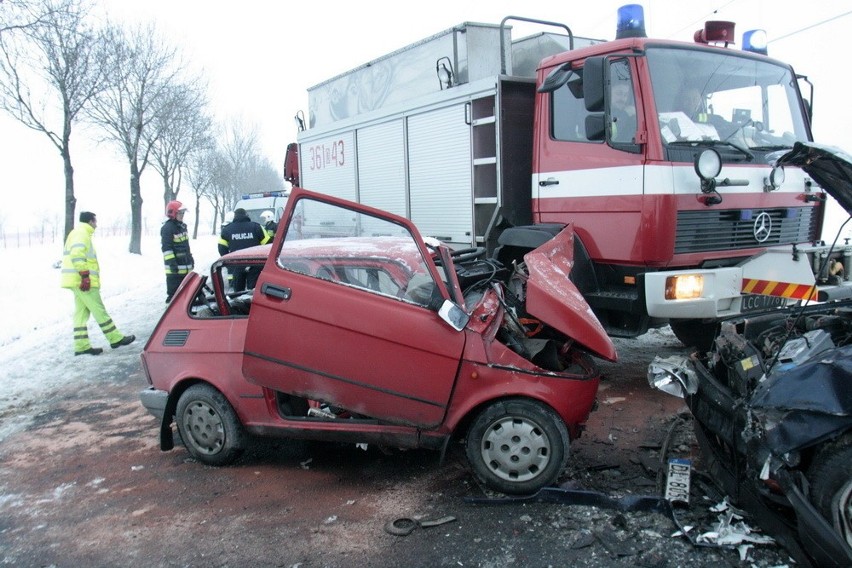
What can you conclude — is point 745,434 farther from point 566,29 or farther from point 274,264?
point 566,29

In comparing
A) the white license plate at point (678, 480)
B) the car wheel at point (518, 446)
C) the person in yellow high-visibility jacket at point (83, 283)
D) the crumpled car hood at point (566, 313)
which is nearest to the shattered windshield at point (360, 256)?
the crumpled car hood at point (566, 313)

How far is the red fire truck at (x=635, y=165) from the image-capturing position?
4.98m

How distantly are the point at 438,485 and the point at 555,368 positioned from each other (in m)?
1.04

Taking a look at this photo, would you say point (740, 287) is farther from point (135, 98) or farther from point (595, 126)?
point (135, 98)

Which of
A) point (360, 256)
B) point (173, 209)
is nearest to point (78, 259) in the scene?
point (173, 209)

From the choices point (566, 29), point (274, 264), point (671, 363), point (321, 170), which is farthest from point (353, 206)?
point (321, 170)

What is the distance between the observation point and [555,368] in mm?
3986

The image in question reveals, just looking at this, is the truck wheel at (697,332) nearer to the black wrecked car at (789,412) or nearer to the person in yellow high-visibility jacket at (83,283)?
the black wrecked car at (789,412)

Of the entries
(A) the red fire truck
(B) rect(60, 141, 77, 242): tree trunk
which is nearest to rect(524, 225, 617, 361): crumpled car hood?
(A) the red fire truck

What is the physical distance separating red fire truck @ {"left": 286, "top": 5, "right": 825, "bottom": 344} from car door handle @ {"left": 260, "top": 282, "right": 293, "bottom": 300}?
254cm

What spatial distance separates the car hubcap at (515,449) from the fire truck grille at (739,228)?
2.19m

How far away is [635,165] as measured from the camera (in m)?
4.99

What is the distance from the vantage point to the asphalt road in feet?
10.7

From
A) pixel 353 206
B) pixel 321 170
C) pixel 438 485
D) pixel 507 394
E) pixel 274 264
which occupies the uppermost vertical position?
pixel 321 170
